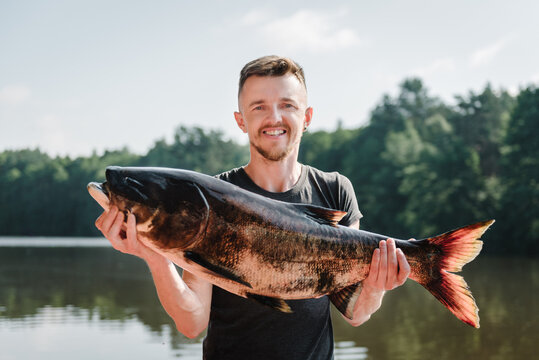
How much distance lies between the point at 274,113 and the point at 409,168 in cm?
5166

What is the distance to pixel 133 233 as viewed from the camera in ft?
8.22

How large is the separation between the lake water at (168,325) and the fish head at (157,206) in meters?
14.0

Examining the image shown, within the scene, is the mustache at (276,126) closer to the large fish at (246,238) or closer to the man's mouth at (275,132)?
the man's mouth at (275,132)

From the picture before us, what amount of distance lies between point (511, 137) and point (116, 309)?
33441mm

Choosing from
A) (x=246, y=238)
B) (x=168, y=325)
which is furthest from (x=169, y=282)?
(x=168, y=325)

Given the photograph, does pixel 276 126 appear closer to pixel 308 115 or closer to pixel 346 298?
pixel 308 115

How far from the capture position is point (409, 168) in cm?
5269

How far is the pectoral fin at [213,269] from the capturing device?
2.47 meters

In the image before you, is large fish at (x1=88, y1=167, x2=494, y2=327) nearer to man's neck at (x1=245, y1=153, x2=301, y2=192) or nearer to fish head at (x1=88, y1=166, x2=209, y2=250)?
fish head at (x1=88, y1=166, x2=209, y2=250)

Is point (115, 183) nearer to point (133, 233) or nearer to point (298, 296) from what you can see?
point (133, 233)

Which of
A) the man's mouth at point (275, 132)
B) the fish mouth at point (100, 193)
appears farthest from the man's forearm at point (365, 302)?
the fish mouth at point (100, 193)

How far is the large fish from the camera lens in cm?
252

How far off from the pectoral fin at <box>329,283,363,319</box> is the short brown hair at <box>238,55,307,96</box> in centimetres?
127

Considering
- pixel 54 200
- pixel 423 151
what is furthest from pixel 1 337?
pixel 54 200
